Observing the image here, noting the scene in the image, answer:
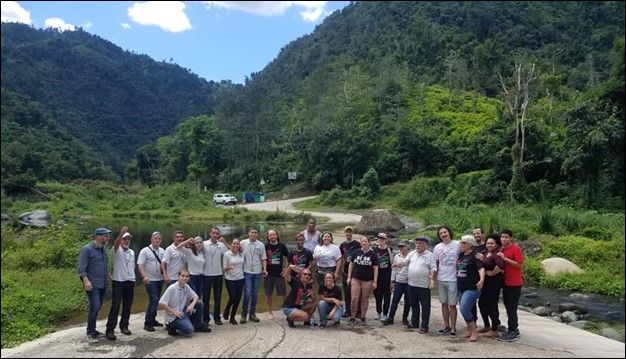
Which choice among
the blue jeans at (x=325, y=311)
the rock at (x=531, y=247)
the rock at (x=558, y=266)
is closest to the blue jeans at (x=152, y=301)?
the blue jeans at (x=325, y=311)

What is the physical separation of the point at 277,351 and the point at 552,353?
4.48 m

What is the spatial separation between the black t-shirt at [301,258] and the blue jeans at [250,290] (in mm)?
789

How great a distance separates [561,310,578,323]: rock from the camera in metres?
12.8

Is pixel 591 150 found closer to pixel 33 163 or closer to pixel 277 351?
pixel 277 351

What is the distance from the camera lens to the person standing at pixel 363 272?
10.1 meters

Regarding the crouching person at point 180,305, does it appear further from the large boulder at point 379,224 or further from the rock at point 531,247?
the large boulder at point 379,224

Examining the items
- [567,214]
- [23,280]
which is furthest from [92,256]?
[567,214]

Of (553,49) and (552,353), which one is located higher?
(553,49)

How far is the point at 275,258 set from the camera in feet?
34.4

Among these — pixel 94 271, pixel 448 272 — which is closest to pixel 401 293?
pixel 448 272

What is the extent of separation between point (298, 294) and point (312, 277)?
45 centimetres

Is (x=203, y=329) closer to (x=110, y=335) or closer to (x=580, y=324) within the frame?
(x=110, y=335)

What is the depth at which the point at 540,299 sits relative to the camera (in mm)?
15172

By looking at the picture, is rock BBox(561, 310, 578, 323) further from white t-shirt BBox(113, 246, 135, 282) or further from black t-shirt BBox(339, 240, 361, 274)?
white t-shirt BBox(113, 246, 135, 282)
